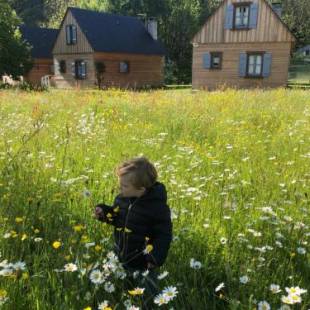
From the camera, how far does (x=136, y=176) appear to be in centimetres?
248

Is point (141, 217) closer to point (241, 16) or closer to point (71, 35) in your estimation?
point (241, 16)

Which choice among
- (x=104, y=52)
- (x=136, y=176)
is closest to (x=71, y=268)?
(x=136, y=176)

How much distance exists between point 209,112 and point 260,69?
19.5m

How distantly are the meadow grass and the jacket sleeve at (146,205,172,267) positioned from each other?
219mm

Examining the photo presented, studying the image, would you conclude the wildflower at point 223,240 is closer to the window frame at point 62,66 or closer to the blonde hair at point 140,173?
the blonde hair at point 140,173

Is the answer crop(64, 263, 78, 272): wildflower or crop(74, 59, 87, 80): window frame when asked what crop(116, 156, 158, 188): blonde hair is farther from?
crop(74, 59, 87, 80): window frame

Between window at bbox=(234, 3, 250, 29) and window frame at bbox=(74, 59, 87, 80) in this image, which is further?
window frame at bbox=(74, 59, 87, 80)

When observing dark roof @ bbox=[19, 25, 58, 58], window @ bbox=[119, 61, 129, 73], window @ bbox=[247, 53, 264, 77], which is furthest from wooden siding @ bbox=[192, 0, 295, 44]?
dark roof @ bbox=[19, 25, 58, 58]

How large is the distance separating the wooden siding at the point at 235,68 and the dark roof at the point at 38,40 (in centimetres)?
1802

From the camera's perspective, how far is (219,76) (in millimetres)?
28141

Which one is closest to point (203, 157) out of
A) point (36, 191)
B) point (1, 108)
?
point (36, 191)

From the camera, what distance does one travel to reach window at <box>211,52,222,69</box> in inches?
1100

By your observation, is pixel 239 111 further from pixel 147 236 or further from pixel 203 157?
pixel 147 236

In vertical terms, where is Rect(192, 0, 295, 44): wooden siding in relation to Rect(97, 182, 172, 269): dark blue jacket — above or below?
above
